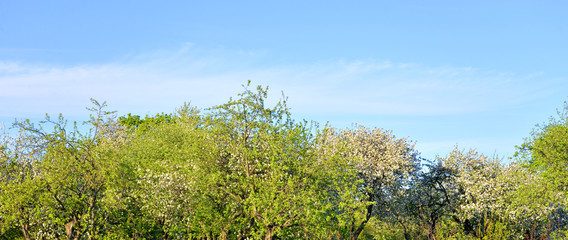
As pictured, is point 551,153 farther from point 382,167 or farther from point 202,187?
point 202,187

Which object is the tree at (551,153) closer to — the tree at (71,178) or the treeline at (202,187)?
the treeline at (202,187)

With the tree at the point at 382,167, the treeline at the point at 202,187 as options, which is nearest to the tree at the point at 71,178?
the treeline at the point at 202,187

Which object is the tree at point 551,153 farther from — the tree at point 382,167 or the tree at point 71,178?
the tree at point 71,178

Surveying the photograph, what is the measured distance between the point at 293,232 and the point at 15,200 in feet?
47.7

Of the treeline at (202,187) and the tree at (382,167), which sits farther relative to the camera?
the tree at (382,167)

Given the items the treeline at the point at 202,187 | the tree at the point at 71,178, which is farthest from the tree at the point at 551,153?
the tree at the point at 71,178

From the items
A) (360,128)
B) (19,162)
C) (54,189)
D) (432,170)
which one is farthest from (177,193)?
(432,170)

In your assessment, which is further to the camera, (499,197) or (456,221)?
(456,221)

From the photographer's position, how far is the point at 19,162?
2867 cm

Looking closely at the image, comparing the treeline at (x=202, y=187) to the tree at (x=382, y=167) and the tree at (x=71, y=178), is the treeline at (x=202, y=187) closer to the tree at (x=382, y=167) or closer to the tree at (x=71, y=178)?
the tree at (x=71, y=178)

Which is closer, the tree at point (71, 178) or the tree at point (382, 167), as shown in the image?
the tree at point (71, 178)

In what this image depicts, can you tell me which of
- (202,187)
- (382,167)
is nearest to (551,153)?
(382,167)

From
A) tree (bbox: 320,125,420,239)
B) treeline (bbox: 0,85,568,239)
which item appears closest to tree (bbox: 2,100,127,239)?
treeline (bbox: 0,85,568,239)

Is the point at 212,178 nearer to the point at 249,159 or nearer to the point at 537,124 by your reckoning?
the point at 249,159
